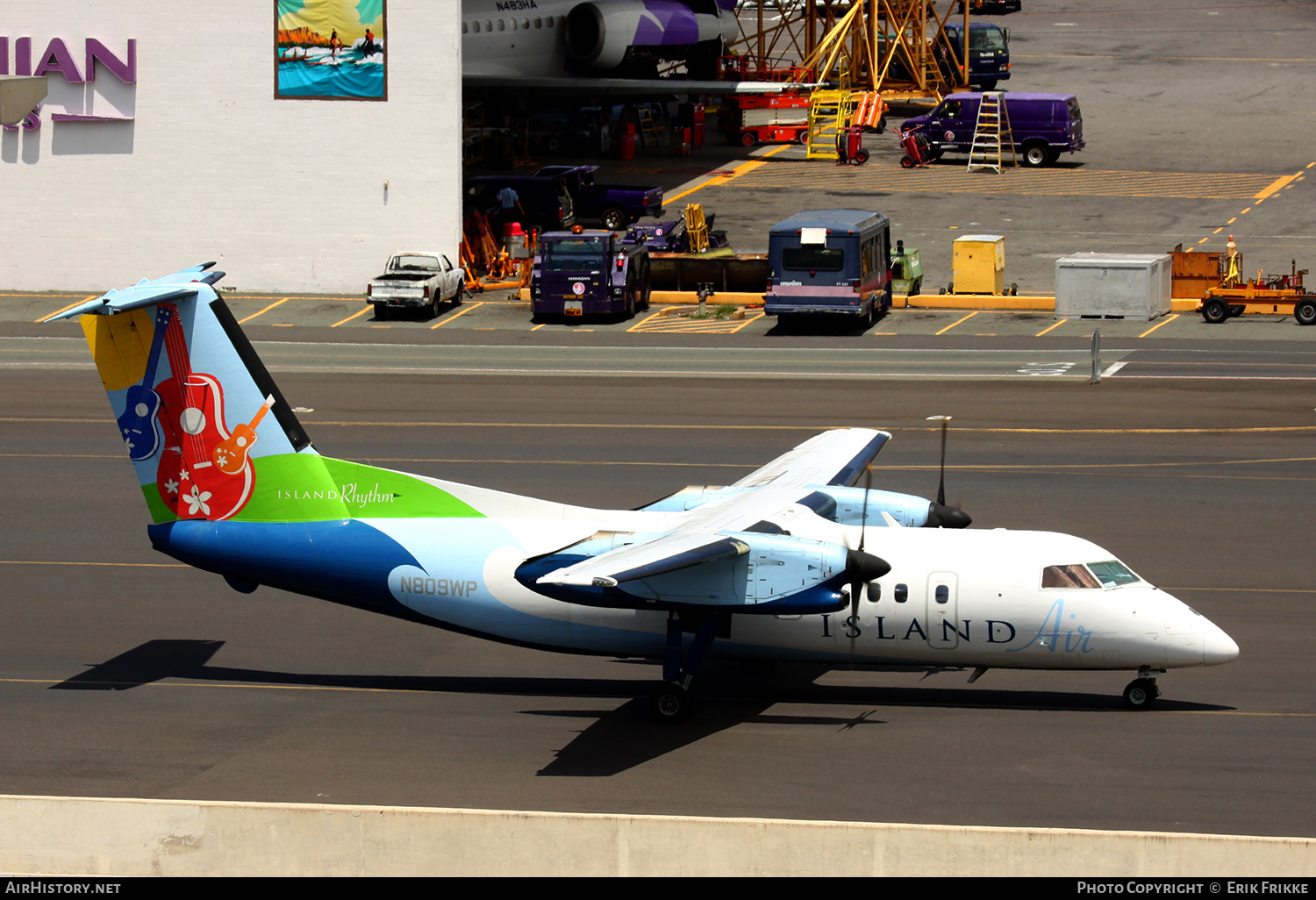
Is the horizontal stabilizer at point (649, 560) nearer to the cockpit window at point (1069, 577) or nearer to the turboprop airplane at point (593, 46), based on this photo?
the cockpit window at point (1069, 577)

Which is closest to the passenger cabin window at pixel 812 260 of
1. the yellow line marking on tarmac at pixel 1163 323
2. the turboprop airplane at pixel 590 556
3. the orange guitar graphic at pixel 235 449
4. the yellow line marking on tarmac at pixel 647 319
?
the yellow line marking on tarmac at pixel 647 319

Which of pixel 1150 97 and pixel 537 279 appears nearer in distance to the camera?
pixel 537 279

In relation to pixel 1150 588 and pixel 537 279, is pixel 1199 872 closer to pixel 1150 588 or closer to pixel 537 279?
pixel 1150 588

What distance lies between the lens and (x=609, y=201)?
62.9m

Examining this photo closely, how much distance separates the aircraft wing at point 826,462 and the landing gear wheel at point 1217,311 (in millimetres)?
28619

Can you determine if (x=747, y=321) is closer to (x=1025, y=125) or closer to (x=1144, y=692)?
(x=1025, y=125)

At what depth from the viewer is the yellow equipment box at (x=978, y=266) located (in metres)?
54.0

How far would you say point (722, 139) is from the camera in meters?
83.8

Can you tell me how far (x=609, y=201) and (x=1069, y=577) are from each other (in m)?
44.7

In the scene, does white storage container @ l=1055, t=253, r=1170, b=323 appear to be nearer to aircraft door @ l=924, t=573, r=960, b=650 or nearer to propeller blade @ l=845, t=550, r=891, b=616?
aircraft door @ l=924, t=573, r=960, b=650

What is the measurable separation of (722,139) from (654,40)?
690cm

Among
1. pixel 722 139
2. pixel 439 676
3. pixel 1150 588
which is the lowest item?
pixel 439 676

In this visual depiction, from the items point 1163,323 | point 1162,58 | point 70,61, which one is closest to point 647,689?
point 1163,323
